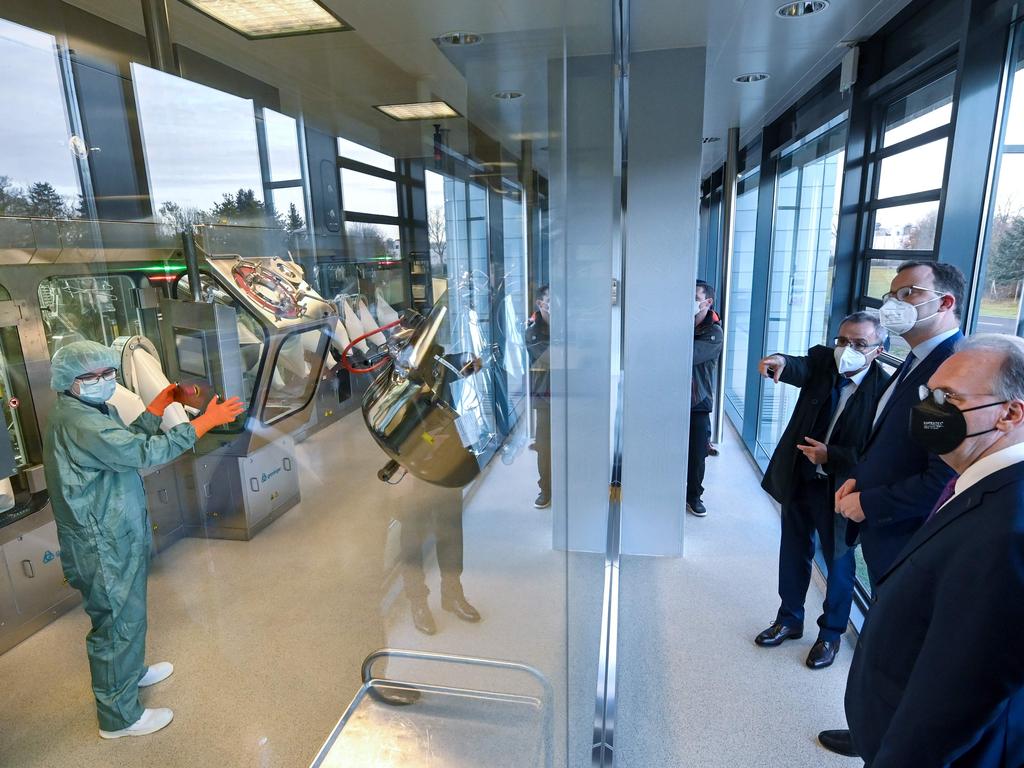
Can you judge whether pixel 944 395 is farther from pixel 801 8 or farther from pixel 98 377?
pixel 801 8

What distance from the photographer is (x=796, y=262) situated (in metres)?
5.48

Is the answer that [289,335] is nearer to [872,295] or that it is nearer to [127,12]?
[127,12]

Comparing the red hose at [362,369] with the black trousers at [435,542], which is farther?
the black trousers at [435,542]

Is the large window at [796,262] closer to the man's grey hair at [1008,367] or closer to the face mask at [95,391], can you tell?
the man's grey hair at [1008,367]

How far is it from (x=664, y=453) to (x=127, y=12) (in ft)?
11.0

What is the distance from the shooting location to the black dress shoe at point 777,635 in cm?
285

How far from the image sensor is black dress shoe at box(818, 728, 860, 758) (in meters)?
2.24

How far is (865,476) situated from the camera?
218 cm

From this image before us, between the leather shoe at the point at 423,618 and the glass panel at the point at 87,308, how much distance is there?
1.00m

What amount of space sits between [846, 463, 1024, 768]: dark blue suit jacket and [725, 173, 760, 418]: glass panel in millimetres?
5848

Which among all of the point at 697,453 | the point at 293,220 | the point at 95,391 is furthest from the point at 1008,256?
the point at 95,391

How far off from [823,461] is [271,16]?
2.58 meters

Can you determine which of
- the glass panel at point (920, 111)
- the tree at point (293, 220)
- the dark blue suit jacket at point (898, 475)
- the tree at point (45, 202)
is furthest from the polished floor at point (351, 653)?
→ the glass panel at point (920, 111)

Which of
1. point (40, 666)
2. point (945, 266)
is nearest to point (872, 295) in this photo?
point (945, 266)
